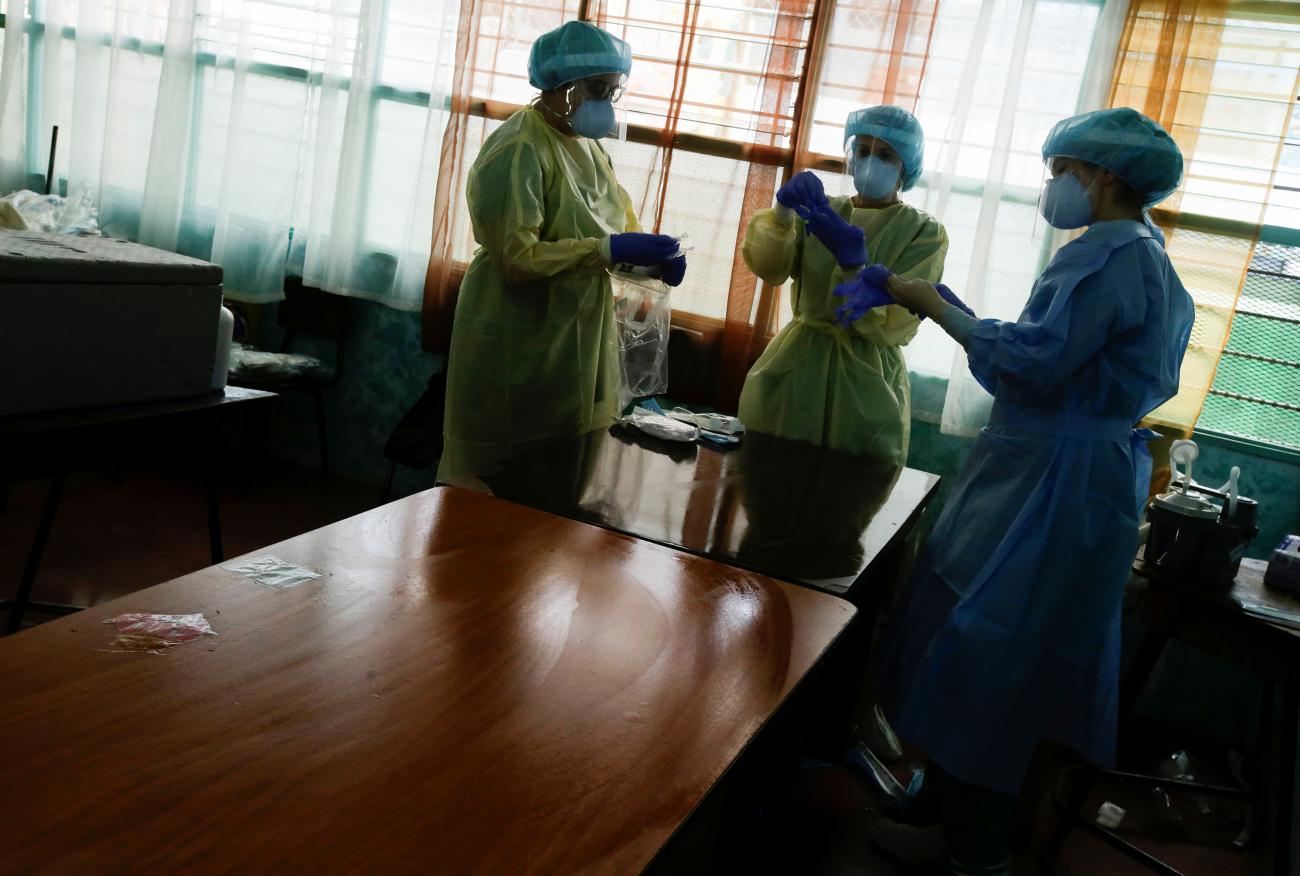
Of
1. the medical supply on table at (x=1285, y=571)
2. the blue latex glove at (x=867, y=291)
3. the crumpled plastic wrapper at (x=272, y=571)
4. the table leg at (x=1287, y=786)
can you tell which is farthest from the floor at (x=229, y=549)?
the crumpled plastic wrapper at (x=272, y=571)

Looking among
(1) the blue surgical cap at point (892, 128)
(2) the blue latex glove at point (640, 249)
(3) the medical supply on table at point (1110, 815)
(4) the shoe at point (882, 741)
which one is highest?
(1) the blue surgical cap at point (892, 128)

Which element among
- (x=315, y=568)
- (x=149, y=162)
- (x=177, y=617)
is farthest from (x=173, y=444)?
(x=149, y=162)

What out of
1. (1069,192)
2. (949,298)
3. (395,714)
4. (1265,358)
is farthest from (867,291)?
(1265,358)

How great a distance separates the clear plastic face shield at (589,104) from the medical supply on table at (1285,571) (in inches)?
67.3

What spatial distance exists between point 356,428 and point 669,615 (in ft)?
10.1

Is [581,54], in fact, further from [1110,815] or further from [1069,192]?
[1110,815]

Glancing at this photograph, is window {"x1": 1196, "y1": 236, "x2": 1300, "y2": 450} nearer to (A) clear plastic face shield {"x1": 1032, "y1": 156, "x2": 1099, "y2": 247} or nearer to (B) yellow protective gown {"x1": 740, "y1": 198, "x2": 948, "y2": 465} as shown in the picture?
(B) yellow protective gown {"x1": 740, "y1": 198, "x2": 948, "y2": 465}

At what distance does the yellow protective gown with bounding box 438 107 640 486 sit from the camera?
220 cm

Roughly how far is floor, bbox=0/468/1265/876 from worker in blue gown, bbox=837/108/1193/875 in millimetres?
434

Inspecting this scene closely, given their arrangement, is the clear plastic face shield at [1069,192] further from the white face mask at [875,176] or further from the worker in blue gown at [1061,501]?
the white face mask at [875,176]

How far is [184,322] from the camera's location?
5.19ft

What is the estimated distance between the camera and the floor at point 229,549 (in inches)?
84.0

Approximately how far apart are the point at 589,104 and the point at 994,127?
136 centimetres

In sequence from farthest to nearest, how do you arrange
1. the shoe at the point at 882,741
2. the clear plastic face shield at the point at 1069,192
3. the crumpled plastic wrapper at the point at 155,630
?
the shoe at the point at 882,741 < the clear plastic face shield at the point at 1069,192 < the crumpled plastic wrapper at the point at 155,630
